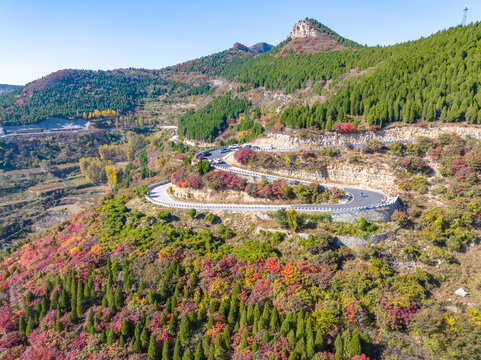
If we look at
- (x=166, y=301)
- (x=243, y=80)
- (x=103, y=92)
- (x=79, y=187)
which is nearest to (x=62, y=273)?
(x=166, y=301)

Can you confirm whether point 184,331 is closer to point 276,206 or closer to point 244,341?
point 244,341

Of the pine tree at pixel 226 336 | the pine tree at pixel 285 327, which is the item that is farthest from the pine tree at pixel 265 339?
the pine tree at pixel 226 336

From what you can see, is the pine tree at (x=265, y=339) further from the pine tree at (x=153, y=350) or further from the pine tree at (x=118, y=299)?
the pine tree at (x=118, y=299)

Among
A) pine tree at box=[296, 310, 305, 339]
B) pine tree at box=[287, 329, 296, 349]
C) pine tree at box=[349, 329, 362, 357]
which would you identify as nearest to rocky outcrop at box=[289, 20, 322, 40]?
pine tree at box=[296, 310, 305, 339]

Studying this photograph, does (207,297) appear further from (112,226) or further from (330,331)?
(112,226)

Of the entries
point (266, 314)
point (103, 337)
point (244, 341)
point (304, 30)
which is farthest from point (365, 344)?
point (304, 30)
